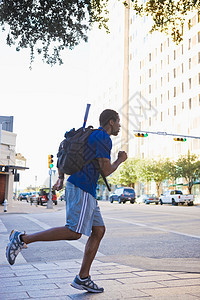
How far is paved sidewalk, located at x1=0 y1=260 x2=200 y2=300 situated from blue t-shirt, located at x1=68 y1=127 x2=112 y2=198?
3.17 feet

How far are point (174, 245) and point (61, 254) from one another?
258 cm

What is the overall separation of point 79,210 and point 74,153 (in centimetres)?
53

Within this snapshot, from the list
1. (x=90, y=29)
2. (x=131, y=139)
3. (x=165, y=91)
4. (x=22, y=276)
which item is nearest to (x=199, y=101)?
(x=165, y=91)

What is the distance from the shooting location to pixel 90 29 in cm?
898

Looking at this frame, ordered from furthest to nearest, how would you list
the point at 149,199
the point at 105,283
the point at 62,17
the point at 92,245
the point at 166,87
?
the point at 166,87 → the point at 149,199 → the point at 62,17 → the point at 105,283 → the point at 92,245

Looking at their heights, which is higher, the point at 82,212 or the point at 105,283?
the point at 82,212

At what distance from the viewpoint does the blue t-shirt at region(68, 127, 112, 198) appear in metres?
3.83

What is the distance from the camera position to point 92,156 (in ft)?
12.7

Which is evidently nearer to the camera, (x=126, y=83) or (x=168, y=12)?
(x=168, y=12)

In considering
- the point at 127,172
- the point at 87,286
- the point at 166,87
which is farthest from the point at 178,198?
the point at 87,286

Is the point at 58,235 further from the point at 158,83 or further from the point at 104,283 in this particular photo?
the point at 158,83

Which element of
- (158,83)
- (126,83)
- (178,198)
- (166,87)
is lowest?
(178,198)

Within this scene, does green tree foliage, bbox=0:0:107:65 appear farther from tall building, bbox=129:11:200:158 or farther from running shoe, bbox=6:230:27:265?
tall building, bbox=129:11:200:158

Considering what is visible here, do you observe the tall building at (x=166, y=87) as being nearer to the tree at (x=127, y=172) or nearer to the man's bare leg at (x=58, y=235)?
the tree at (x=127, y=172)
